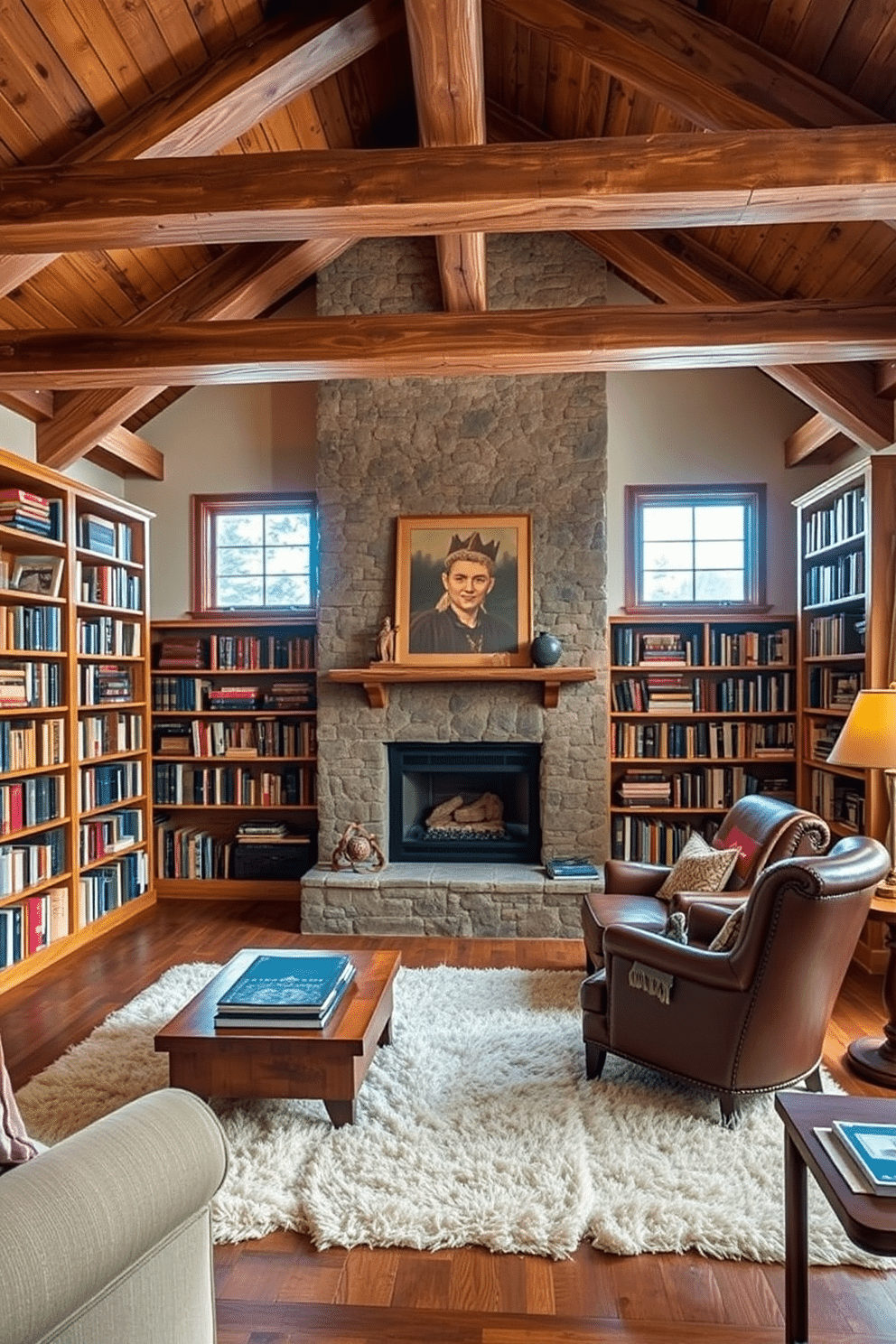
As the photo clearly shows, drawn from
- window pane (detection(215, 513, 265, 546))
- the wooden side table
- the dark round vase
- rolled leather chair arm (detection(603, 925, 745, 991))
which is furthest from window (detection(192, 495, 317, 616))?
the wooden side table

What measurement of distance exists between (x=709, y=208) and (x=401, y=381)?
2.89 metres

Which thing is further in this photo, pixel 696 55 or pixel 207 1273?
pixel 696 55

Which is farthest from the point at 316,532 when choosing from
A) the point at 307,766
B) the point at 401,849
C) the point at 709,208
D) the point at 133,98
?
the point at 709,208

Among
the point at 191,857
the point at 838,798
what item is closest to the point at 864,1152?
the point at 838,798

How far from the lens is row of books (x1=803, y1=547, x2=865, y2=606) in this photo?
4504mm

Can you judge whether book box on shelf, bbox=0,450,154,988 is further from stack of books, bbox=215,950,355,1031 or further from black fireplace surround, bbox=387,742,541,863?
stack of books, bbox=215,950,355,1031

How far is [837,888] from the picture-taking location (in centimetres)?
252

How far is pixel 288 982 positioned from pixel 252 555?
3.76 metres

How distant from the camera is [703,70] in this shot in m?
3.21

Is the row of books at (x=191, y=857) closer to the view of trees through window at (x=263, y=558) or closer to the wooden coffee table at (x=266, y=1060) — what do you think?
the view of trees through window at (x=263, y=558)

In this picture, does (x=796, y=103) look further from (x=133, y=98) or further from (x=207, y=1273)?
(x=207, y=1273)

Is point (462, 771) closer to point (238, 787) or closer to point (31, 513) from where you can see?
point (238, 787)

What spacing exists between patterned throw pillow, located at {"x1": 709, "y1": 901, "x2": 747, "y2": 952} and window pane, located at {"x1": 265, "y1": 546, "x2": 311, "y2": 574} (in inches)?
158

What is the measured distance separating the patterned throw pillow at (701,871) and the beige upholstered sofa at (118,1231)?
270 cm
